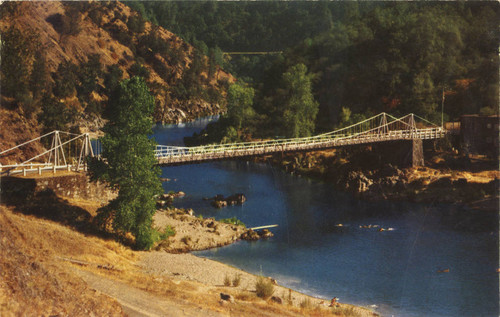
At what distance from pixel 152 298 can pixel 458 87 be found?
200 feet

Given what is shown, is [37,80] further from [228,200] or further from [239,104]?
[228,200]

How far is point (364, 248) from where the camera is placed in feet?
134

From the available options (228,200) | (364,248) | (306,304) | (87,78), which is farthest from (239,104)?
(306,304)

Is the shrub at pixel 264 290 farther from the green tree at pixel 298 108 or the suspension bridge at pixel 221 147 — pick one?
the green tree at pixel 298 108

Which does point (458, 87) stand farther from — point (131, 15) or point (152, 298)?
point (131, 15)

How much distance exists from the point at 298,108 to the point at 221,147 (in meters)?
12.1

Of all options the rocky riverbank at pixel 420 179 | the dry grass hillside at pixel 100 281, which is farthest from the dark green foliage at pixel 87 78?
the dry grass hillside at pixel 100 281

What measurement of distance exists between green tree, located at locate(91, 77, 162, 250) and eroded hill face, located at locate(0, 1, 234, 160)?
3692 centimetres

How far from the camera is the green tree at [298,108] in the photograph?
238 ft

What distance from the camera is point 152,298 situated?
2486 cm

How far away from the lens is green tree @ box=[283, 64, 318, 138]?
72.6 meters

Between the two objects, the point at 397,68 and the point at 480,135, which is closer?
the point at 480,135

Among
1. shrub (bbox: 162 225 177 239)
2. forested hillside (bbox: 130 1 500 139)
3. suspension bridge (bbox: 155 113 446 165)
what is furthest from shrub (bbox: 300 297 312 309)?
forested hillside (bbox: 130 1 500 139)

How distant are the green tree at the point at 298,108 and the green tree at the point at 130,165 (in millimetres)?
38372
